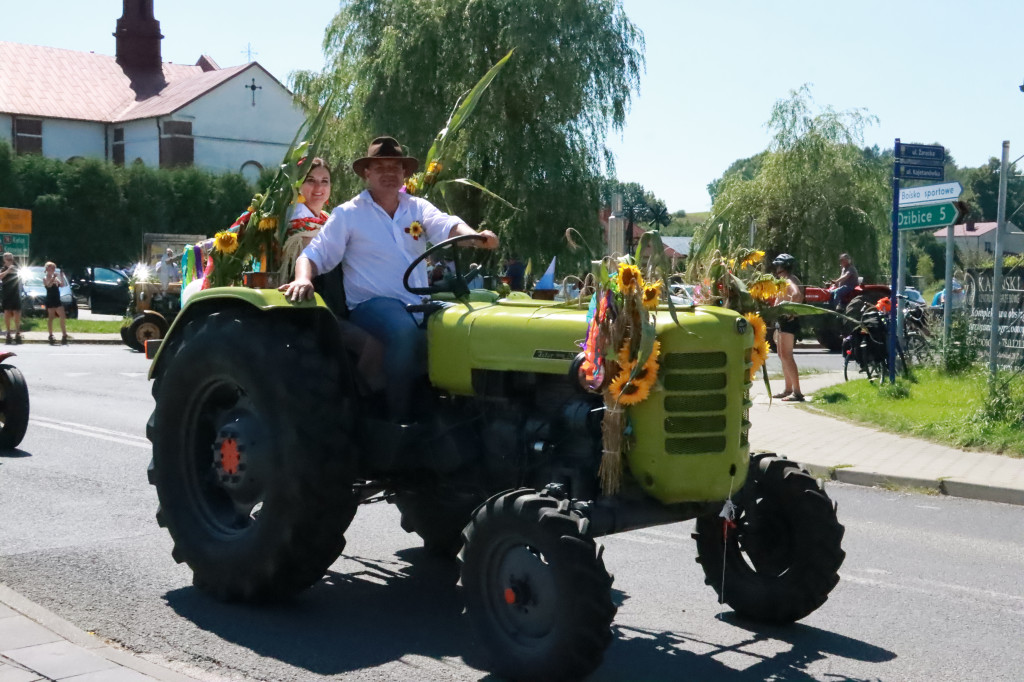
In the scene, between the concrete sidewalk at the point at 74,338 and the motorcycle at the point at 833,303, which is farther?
the concrete sidewalk at the point at 74,338

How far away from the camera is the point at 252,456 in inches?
229

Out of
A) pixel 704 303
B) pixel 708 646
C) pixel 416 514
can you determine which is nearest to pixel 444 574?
pixel 416 514

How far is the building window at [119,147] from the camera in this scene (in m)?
70.1

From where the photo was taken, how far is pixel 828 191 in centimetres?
3950

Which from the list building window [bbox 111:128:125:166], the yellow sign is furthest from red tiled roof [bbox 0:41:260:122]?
the yellow sign

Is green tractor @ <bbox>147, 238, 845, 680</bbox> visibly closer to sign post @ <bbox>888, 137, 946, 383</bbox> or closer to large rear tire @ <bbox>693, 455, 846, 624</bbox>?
large rear tire @ <bbox>693, 455, 846, 624</bbox>

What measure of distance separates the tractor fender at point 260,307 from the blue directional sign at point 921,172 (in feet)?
33.1

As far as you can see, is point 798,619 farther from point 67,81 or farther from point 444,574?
point 67,81

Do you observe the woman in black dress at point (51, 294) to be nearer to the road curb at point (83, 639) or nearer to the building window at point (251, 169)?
the road curb at point (83, 639)

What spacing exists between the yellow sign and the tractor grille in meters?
28.9

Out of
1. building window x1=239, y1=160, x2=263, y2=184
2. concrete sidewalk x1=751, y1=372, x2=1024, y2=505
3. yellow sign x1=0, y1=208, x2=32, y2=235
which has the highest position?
building window x1=239, y1=160, x2=263, y2=184

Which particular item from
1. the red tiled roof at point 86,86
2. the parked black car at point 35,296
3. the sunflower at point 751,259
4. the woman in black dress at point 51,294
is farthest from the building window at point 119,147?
the sunflower at point 751,259

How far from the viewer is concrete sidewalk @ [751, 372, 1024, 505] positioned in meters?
10.1

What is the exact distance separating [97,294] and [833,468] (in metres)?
34.1
